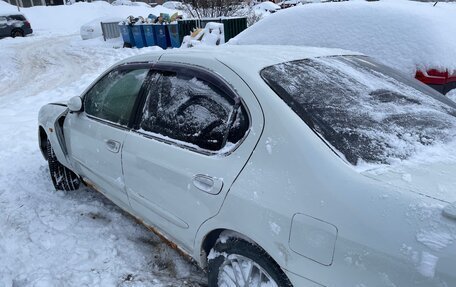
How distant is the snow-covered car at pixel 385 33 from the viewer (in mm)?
4582

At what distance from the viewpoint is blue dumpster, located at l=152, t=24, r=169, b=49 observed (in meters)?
15.4

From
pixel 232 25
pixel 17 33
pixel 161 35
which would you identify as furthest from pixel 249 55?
pixel 17 33

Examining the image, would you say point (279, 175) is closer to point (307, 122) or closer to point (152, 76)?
point (307, 122)

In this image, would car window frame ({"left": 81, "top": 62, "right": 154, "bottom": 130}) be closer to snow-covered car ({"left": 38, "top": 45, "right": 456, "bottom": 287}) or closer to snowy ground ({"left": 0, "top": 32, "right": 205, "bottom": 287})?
snow-covered car ({"left": 38, "top": 45, "right": 456, "bottom": 287})

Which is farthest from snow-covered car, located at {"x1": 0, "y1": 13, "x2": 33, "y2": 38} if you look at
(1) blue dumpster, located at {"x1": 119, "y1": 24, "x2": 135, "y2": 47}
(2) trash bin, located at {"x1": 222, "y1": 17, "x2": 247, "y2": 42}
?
(2) trash bin, located at {"x1": 222, "y1": 17, "x2": 247, "y2": 42}

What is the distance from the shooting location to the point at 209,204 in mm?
2146

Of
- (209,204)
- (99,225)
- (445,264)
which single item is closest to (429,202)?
(445,264)

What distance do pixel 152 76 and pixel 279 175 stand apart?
1.36 m

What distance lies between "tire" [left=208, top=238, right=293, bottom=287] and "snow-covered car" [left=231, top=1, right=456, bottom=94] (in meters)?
3.52

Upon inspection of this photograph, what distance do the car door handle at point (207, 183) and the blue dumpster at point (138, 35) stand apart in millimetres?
14908

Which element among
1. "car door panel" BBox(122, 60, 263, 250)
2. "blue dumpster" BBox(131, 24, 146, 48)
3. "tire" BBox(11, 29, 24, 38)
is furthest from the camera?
"tire" BBox(11, 29, 24, 38)

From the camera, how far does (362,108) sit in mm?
2113

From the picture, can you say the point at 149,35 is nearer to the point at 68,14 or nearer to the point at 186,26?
the point at 186,26

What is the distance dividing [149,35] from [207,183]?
14.7m
